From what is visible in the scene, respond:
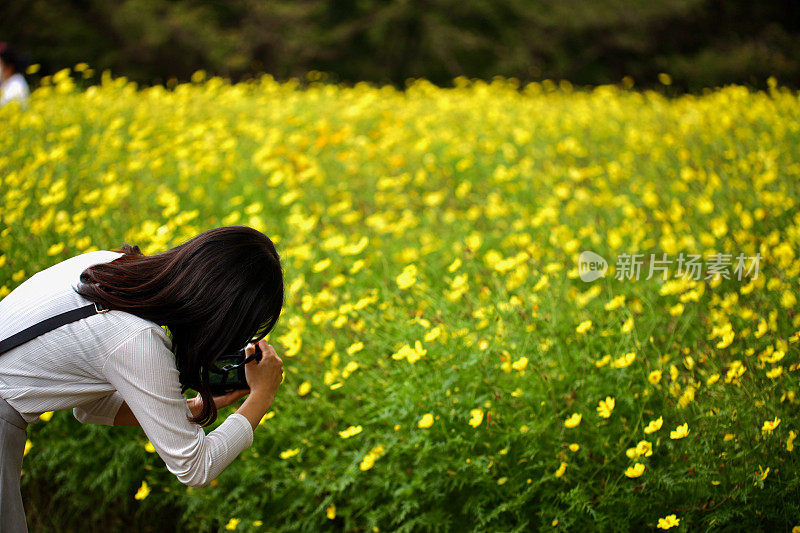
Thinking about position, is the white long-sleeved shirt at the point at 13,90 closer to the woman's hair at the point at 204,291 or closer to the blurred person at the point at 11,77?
the blurred person at the point at 11,77

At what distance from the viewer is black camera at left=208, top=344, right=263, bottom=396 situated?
4.86ft

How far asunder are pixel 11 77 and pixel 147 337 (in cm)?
374

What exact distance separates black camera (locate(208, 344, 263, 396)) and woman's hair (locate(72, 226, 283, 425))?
120 millimetres

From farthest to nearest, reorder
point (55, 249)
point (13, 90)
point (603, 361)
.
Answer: point (13, 90) < point (55, 249) < point (603, 361)

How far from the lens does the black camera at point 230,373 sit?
1482 millimetres

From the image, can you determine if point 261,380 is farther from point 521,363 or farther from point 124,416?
point 521,363

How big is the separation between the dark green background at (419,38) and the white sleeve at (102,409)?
25.8 feet

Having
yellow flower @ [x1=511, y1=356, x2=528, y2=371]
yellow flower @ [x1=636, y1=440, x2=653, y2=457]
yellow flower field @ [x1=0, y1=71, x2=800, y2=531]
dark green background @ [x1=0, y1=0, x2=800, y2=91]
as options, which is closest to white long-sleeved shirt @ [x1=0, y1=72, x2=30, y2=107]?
yellow flower field @ [x1=0, y1=71, x2=800, y2=531]

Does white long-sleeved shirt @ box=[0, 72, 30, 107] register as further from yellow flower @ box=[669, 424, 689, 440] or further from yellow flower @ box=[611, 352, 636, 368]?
yellow flower @ box=[669, 424, 689, 440]

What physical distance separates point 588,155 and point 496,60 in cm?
686

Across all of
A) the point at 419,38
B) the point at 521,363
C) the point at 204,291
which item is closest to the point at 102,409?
the point at 204,291

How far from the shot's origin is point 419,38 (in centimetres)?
1034

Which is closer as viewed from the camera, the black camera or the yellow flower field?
the black camera

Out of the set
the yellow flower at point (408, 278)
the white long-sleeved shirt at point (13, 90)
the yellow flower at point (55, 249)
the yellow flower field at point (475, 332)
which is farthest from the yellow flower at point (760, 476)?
the white long-sleeved shirt at point (13, 90)
